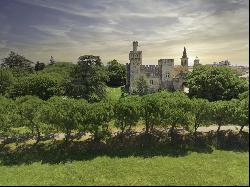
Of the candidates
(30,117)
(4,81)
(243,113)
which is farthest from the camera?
(4,81)

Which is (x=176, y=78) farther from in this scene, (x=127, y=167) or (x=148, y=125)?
(x=127, y=167)

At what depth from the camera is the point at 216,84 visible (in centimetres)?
4722

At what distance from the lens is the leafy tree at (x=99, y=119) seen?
28453mm

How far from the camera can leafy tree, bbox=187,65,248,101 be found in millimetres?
46406

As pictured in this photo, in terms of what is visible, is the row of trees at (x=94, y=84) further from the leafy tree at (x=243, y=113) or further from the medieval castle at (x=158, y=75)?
the leafy tree at (x=243, y=113)

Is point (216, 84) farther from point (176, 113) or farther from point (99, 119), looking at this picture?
point (99, 119)

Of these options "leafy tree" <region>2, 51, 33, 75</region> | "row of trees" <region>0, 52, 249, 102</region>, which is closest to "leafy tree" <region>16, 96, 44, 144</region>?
"row of trees" <region>0, 52, 249, 102</region>

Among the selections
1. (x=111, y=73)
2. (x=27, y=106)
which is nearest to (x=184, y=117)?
(x=27, y=106)

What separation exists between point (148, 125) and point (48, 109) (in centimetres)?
813

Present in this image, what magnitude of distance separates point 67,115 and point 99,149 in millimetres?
3585

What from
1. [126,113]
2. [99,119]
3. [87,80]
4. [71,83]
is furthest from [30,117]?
[71,83]

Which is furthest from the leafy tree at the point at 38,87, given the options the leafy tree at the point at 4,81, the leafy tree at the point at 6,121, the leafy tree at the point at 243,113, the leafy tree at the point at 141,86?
the leafy tree at the point at 243,113

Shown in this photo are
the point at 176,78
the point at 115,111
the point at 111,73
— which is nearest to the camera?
the point at 115,111

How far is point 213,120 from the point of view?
29516mm
